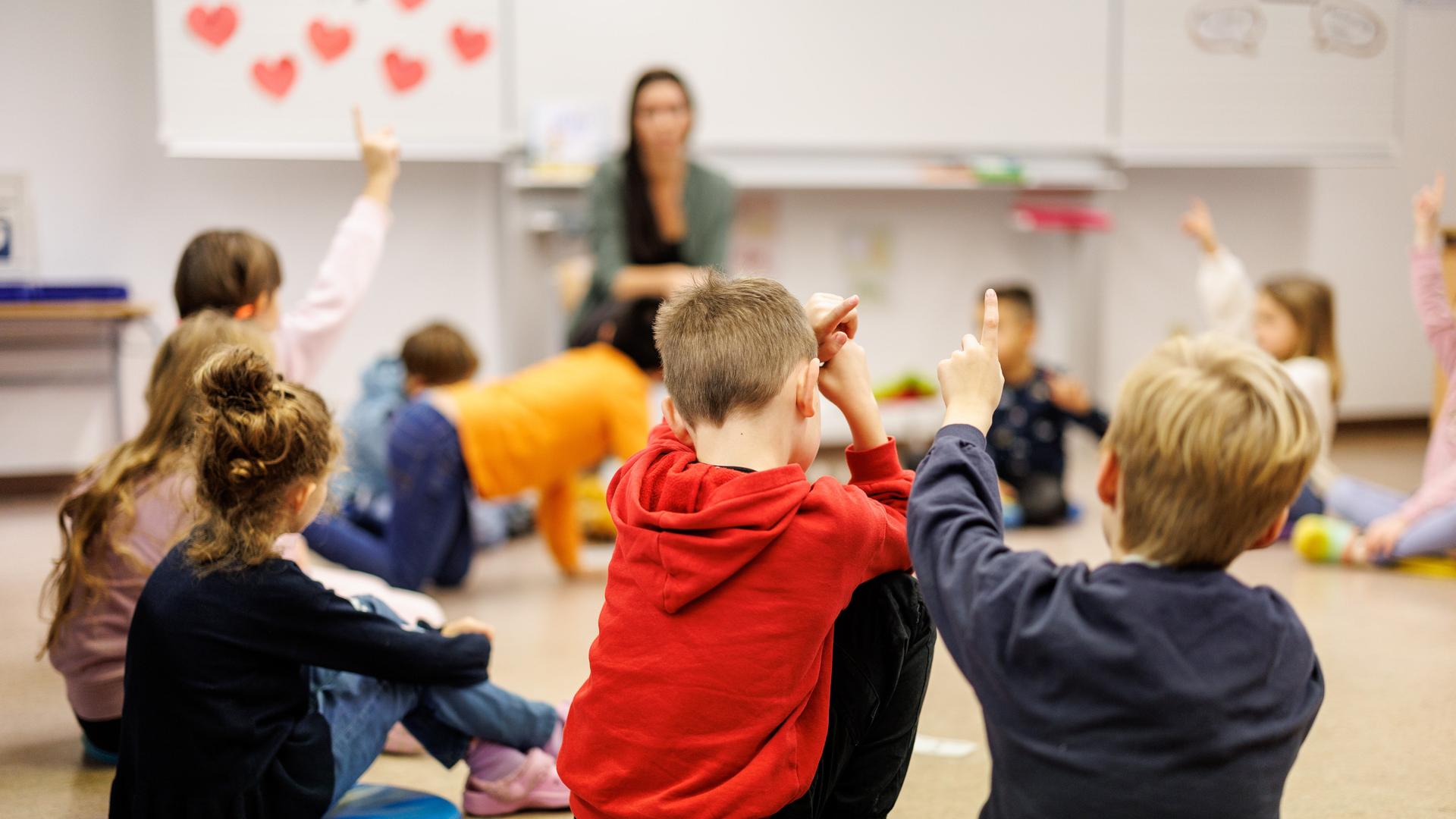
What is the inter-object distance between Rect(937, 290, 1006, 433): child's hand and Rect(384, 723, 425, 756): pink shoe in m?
1.11

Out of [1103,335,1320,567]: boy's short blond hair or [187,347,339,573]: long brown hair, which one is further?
[187,347,339,573]: long brown hair

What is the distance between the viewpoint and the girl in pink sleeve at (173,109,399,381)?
1.99 metres

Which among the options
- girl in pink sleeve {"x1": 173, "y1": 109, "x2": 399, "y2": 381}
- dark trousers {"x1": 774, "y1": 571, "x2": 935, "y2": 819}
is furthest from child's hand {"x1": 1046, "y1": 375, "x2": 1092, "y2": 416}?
dark trousers {"x1": 774, "y1": 571, "x2": 935, "y2": 819}

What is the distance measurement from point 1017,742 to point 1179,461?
243 millimetres

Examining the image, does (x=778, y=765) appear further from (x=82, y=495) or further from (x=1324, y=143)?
(x=1324, y=143)

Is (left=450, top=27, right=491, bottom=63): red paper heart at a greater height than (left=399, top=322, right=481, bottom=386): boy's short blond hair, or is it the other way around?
(left=450, top=27, right=491, bottom=63): red paper heart

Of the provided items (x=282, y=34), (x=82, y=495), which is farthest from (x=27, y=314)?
(x=82, y=495)

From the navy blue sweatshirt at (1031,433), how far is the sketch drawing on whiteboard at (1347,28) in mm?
2173

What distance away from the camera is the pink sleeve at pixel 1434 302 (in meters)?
2.67

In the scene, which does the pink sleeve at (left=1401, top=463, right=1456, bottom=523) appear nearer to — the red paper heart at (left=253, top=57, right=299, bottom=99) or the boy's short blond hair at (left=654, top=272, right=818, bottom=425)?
the boy's short blond hair at (left=654, top=272, right=818, bottom=425)

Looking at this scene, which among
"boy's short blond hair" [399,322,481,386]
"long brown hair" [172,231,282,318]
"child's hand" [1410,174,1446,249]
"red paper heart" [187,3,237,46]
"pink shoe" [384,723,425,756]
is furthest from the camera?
"red paper heart" [187,3,237,46]

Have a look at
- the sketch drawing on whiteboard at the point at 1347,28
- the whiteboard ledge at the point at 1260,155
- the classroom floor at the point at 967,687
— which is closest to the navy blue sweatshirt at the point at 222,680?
the classroom floor at the point at 967,687

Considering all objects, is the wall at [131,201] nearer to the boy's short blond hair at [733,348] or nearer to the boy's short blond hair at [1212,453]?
the boy's short blond hair at [733,348]

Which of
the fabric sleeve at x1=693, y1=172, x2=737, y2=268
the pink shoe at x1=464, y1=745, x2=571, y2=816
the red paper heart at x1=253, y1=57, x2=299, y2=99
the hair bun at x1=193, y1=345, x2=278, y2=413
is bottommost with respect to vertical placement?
the pink shoe at x1=464, y1=745, x2=571, y2=816
